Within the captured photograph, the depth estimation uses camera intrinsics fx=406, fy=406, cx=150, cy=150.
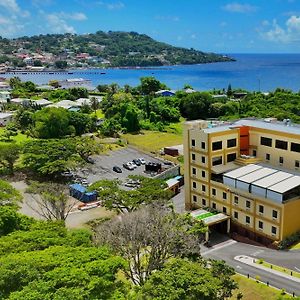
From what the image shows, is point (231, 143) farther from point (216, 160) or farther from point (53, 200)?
point (53, 200)

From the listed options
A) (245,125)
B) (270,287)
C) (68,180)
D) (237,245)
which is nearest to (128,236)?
(270,287)

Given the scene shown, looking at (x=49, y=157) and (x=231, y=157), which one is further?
(x=49, y=157)

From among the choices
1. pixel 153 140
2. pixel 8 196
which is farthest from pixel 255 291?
pixel 153 140

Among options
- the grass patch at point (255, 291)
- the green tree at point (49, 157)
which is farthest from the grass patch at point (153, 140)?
the grass patch at point (255, 291)

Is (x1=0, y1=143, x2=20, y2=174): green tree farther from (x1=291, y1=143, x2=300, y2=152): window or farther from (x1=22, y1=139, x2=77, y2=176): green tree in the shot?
(x1=291, y1=143, x2=300, y2=152): window

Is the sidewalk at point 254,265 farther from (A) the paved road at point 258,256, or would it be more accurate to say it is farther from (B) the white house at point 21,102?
(B) the white house at point 21,102

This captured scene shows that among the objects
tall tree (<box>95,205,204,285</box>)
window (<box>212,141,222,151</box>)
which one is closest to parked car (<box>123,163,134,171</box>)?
window (<box>212,141,222,151</box>)

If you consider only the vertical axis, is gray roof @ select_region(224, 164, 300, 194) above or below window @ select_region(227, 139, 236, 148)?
below
